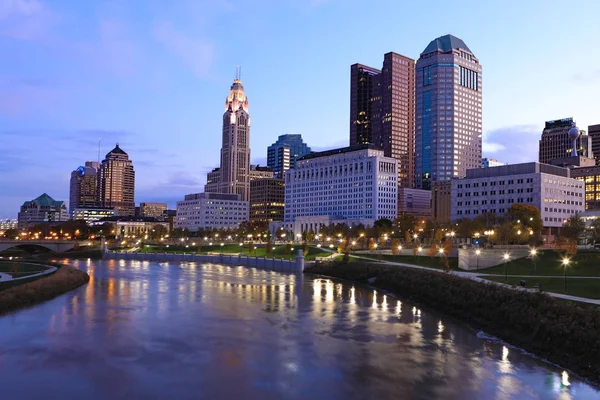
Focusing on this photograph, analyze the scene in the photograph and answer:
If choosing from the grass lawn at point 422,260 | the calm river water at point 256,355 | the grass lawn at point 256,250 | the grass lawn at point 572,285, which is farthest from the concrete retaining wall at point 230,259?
the grass lawn at point 572,285

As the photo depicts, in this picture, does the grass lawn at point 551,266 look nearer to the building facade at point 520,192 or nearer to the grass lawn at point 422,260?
the grass lawn at point 422,260

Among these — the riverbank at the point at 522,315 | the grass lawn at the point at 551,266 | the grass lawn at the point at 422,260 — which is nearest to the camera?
the riverbank at the point at 522,315

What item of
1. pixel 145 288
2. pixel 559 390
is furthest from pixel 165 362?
pixel 145 288

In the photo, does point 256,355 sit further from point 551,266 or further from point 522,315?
point 551,266

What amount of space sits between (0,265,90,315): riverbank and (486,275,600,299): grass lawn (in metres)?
52.8

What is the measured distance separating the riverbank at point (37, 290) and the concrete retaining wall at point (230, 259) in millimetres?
46952

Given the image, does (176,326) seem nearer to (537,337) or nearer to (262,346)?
(262,346)

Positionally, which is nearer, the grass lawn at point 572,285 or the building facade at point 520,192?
the grass lawn at point 572,285

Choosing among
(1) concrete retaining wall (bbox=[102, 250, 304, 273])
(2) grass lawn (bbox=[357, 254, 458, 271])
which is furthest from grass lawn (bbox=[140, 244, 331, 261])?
(2) grass lawn (bbox=[357, 254, 458, 271])

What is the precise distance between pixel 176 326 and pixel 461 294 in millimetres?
28940

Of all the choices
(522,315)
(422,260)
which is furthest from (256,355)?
(422,260)

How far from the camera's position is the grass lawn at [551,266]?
214 feet

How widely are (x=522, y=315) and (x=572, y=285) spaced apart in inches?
508

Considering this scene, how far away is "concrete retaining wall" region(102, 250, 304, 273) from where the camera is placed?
116 m
